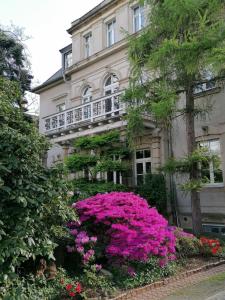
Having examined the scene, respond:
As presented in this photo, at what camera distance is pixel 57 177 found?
671 cm

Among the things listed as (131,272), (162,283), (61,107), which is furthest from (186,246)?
(61,107)

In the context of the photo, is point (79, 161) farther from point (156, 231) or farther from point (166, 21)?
point (156, 231)

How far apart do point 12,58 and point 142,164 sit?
9.71 meters

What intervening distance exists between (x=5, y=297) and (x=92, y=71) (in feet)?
60.0

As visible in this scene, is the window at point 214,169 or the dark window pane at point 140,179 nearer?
the window at point 214,169

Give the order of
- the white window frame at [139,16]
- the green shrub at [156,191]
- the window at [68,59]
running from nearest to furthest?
the green shrub at [156,191]
the white window frame at [139,16]
the window at [68,59]

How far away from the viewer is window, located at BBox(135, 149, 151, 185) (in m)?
18.0

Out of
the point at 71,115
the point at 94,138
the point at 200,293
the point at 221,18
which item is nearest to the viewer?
the point at 200,293

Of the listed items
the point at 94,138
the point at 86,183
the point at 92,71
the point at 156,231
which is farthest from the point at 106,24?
the point at 156,231

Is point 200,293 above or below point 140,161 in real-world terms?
below

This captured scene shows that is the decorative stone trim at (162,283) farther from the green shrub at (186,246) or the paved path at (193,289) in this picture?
the green shrub at (186,246)

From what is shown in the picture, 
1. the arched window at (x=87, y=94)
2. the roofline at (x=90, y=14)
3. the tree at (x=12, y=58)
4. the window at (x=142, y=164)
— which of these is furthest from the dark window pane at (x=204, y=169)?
the roofline at (x=90, y=14)

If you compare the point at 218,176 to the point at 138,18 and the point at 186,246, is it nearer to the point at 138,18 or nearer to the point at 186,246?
the point at 186,246

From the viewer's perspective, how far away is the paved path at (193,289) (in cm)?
695
